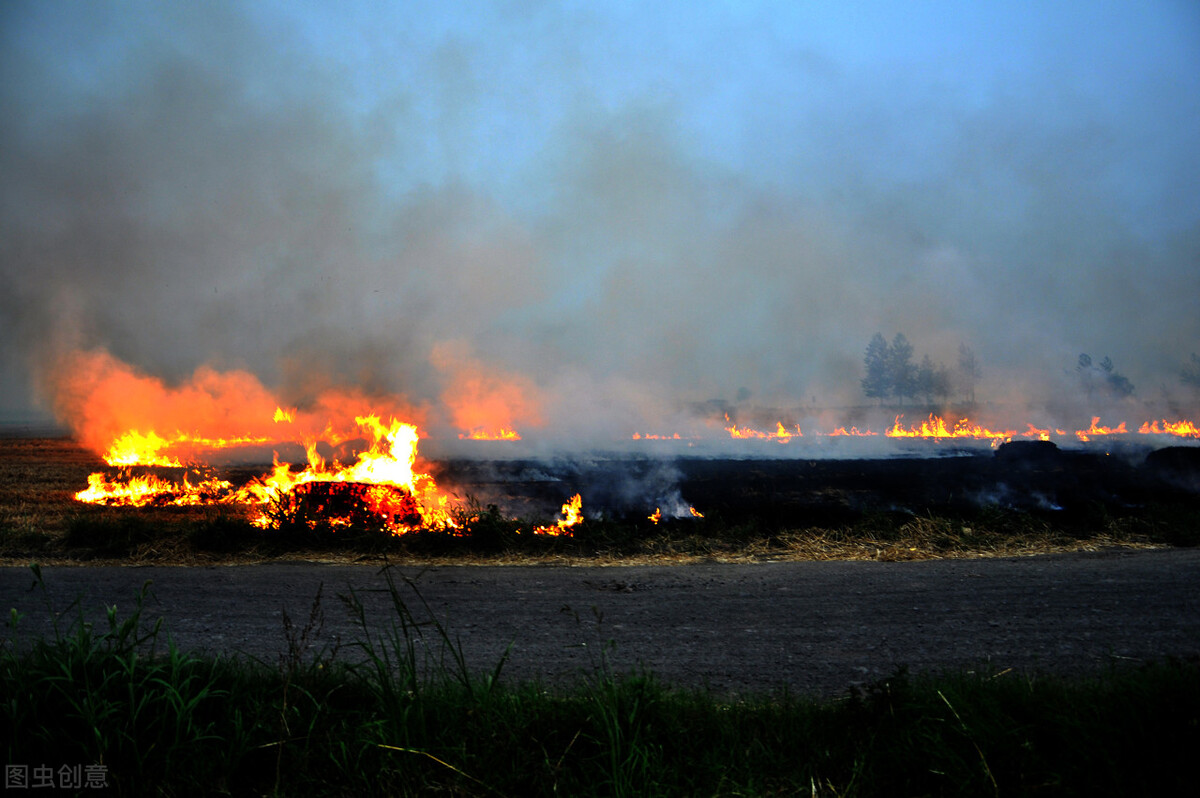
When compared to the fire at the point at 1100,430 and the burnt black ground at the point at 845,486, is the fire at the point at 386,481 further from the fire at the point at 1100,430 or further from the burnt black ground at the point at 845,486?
the fire at the point at 1100,430

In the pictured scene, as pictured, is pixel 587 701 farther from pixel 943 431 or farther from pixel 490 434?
pixel 943 431

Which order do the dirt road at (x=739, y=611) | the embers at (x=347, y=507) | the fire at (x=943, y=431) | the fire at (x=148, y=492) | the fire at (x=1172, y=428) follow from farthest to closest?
the fire at (x=943, y=431) → the fire at (x=1172, y=428) → the fire at (x=148, y=492) → the embers at (x=347, y=507) → the dirt road at (x=739, y=611)

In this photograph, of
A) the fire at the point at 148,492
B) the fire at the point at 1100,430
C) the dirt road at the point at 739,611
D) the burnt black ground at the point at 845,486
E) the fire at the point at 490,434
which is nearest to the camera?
the dirt road at the point at 739,611

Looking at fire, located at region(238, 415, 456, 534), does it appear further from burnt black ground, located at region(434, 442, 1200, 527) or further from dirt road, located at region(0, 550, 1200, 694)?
dirt road, located at region(0, 550, 1200, 694)

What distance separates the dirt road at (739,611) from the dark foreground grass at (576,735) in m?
0.60

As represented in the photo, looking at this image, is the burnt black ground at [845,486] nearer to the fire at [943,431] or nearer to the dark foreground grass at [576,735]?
the dark foreground grass at [576,735]

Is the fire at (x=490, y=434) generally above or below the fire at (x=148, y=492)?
above

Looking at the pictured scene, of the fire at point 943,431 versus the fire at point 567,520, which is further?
the fire at point 943,431

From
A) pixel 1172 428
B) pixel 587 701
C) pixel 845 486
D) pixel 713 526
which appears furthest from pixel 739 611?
pixel 1172 428

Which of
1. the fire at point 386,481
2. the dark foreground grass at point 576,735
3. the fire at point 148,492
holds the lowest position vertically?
the fire at point 148,492

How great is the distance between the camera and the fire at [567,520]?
26.3 ft

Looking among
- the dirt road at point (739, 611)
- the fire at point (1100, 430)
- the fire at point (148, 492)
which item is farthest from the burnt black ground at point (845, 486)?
the fire at point (1100, 430)

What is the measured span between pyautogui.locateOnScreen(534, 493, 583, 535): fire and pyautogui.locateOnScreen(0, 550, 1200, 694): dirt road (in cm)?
130

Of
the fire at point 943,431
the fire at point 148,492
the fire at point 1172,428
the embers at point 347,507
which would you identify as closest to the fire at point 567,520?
the embers at point 347,507
